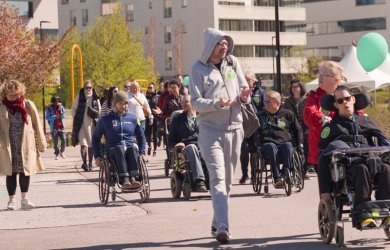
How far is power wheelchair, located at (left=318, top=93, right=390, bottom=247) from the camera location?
34.2ft

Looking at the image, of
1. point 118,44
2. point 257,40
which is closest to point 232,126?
point 118,44

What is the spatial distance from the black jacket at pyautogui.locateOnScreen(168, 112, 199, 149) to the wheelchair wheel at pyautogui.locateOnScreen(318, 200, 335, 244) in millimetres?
6596

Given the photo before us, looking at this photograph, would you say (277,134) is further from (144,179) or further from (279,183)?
(144,179)

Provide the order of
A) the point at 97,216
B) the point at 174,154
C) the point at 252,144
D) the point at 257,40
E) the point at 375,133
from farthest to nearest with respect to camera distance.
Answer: the point at 257,40 → the point at 252,144 → the point at 174,154 → the point at 97,216 → the point at 375,133

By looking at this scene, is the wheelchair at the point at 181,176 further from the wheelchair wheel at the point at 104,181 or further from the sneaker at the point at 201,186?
the wheelchair wheel at the point at 104,181

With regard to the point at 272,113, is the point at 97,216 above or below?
below

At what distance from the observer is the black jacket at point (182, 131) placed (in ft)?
58.3

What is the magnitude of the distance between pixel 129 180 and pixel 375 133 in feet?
20.3

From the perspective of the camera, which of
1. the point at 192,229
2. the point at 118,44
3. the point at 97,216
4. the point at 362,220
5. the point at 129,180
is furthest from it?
the point at 118,44

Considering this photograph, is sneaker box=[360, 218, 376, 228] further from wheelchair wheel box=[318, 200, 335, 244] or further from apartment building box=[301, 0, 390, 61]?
apartment building box=[301, 0, 390, 61]

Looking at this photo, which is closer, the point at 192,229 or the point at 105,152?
the point at 192,229

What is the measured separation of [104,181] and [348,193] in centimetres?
682

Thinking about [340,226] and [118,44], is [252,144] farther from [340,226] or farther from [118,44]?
[118,44]

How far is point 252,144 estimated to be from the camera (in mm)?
19094
